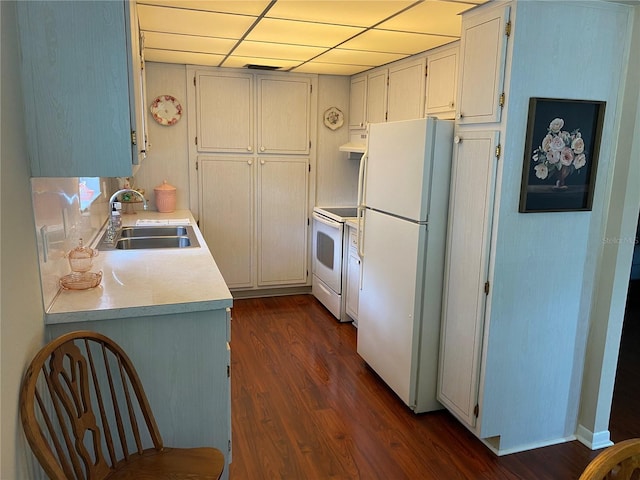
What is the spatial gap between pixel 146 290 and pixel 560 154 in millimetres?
1928

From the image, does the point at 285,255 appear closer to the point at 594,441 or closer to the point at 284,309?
the point at 284,309

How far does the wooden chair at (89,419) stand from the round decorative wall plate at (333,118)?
3417mm

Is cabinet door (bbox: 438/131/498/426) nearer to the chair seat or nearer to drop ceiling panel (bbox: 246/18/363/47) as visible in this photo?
drop ceiling panel (bbox: 246/18/363/47)

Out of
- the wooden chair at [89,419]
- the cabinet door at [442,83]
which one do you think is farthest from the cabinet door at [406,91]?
the wooden chair at [89,419]

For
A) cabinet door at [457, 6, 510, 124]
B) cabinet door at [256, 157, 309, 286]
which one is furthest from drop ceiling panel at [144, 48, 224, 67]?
cabinet door at [457, 6, 510, 124]

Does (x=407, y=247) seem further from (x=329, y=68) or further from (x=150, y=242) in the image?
(x=329, y=68)

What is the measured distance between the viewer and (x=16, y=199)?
135 centimetres

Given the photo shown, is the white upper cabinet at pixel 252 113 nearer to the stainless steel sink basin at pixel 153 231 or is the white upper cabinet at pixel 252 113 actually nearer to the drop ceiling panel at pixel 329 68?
the drop ceiling panel at pixel 329 68

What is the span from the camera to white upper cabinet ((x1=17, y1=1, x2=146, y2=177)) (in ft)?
4.69

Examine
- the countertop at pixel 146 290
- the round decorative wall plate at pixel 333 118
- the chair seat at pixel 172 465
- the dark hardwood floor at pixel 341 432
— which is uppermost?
the round decorative wall plate at pixel 333 118

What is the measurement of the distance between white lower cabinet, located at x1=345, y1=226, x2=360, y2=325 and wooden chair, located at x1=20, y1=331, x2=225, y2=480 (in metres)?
2.34

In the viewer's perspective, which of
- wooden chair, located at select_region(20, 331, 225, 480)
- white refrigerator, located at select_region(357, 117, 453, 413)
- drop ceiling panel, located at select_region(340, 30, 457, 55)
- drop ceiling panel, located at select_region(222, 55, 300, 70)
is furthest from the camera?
drop ceiling panel, located at select_region(222, 55, 300, 70)

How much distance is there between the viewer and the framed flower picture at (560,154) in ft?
7.11

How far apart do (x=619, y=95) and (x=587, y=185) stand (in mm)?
441
